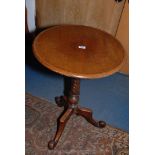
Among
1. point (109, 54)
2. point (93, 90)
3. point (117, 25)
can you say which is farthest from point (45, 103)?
point (117, 25)

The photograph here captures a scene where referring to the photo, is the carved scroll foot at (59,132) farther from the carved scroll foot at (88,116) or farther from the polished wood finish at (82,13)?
the polished wood finish at (82,13)

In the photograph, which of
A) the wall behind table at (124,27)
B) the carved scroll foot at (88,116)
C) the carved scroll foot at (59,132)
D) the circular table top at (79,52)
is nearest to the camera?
the circular table top at (79,52)

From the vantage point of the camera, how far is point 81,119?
201cm

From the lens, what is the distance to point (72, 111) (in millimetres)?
1869

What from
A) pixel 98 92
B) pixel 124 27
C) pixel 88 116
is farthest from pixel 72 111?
pixel 124 27

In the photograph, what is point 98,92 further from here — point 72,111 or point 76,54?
point 76,54

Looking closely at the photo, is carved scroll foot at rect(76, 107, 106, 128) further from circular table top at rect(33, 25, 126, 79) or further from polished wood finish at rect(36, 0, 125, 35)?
polished wood finish at rect(36, 0, 125, 35)

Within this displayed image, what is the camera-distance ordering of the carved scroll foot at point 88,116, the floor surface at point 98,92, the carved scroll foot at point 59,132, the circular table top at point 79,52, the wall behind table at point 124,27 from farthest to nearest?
the wall behind table at point 124,27
the floor surface at point 98,92
the carved scroll foot at point 88,116
the carved scroll foot at point 59,132
the circular table top at point 79,52

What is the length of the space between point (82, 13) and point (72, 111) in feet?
3.71

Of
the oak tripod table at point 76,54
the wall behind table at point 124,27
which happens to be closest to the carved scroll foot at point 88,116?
the oak tripod table at point 76,54

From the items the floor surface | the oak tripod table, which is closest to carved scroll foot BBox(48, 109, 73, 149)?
the oak tripod table

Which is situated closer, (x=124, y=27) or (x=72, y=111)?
(x=72, y=111)

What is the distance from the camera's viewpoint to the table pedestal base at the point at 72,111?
1.73 m

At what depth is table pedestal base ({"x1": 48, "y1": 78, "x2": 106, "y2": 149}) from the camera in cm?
173
